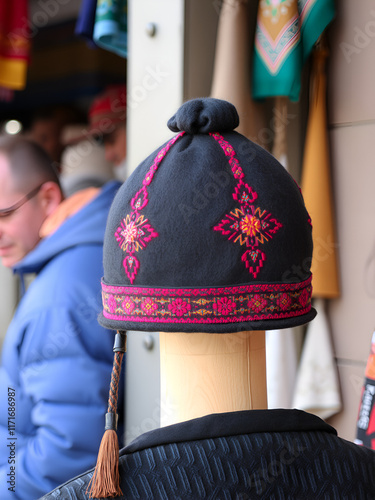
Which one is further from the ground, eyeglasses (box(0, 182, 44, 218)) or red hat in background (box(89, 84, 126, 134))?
red hat in background (box(89, 84, 126, 134))

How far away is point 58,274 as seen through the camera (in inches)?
65.5

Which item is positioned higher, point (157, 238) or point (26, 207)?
point (26, 207)

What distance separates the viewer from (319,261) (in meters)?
1.81

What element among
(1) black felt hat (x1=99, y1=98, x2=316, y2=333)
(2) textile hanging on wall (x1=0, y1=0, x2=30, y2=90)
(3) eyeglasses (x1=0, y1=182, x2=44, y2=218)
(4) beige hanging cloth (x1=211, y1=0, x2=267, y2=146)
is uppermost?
(2) textile hanging on wall (x1=0, y1=0, x2=30, y2=90)

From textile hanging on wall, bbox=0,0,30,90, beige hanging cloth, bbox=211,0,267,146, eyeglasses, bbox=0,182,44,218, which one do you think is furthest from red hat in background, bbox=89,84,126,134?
beige hanging cloth, bbox=211,0,267,146

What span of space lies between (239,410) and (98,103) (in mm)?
2662

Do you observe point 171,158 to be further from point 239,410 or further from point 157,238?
point 239,410

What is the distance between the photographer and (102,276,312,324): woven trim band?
34.5 inches

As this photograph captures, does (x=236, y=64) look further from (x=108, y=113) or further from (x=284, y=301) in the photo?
(x=108, y=113)

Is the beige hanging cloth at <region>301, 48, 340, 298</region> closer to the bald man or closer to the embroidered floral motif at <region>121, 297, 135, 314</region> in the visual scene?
the bald man

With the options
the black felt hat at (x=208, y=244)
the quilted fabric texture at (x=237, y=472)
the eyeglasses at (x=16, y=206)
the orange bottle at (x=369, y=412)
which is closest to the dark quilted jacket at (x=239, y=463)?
the quilted fabric texture at (x=237, y=472)

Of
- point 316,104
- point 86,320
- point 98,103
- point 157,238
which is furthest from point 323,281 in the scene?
point 98,103

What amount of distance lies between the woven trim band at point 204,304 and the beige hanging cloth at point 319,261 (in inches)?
35.9

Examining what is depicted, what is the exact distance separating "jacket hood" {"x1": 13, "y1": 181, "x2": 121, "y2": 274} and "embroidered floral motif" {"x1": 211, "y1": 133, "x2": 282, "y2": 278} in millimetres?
904
